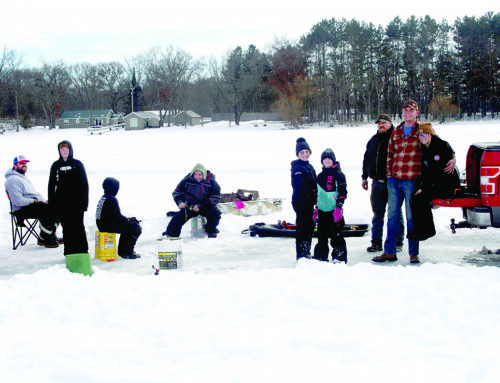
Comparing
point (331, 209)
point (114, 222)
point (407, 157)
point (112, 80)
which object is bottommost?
point (114, 222)

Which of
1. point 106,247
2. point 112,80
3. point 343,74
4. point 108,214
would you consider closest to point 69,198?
point 108,214

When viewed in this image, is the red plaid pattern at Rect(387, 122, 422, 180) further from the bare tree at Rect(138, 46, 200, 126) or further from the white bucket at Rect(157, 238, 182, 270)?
the bare tree at Rect(138, 46, 200, 126)

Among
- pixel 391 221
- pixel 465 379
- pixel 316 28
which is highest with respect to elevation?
pixel 316 28

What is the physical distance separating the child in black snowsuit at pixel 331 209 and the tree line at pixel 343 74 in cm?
5986

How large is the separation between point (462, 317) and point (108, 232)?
478 centimetres

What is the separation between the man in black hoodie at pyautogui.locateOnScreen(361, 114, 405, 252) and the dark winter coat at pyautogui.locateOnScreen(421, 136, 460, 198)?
79 centimetres

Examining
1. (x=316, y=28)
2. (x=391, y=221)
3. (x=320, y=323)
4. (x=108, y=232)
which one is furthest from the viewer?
(x=316, y=28)

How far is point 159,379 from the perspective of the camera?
337cm

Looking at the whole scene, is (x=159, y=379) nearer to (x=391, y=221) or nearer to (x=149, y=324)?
(x=149, y=324)

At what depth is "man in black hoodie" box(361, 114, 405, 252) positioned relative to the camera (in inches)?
282

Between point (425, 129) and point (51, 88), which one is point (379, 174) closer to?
point (425, 129)

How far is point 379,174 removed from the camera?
7.19 meters

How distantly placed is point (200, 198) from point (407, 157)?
11.0 ft

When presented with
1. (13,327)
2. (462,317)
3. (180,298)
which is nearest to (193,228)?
(180,298)
